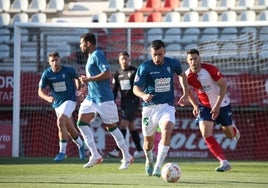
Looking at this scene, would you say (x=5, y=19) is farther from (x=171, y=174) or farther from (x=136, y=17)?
(x=171, y=174)

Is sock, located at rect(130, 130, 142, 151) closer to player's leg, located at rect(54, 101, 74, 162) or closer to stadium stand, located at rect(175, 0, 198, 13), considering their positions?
player's leg, located at rect(54, 101, 74, 162)

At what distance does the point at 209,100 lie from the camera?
47.3 ft

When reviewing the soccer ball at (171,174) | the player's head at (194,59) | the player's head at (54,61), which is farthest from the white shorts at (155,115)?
the player's head at (54,61)

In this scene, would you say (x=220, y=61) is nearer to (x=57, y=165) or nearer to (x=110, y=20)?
(x=110, y=20)

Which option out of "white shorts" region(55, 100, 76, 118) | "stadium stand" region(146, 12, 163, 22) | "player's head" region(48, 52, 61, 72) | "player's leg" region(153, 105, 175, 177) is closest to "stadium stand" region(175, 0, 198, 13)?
"stadium stand" region(146, 12, 163, 22)

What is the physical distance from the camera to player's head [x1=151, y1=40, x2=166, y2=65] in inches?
481

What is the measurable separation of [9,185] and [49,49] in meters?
11.3

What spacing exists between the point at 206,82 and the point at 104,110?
6.09 feet

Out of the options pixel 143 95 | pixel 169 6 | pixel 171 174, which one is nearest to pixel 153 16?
pixel 169 6

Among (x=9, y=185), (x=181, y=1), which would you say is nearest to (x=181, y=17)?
(x=181, y=1)

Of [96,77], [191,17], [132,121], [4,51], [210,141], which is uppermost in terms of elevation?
[191,17]

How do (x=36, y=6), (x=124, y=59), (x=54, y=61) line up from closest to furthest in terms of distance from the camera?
(x=54, y=61), (x=124, y=59), (x=36, y=6)

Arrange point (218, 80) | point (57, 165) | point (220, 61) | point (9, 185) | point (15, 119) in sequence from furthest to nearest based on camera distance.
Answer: point (220, 61) → point (15, 119) → point (57, 165) → point (218, 80) → point (9, 185)

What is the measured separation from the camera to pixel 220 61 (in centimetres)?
2053
